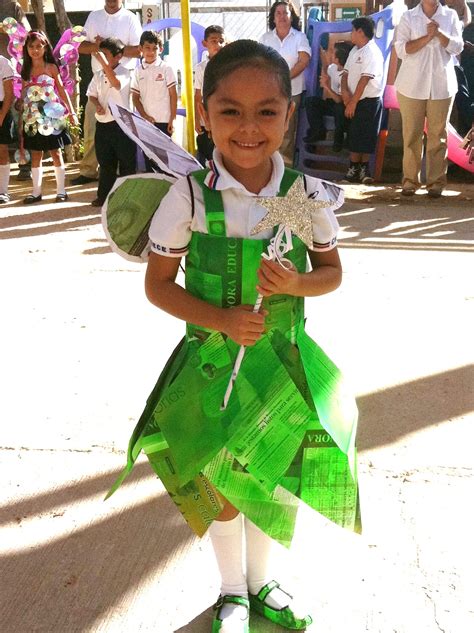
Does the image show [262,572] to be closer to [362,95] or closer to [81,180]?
[362,95]

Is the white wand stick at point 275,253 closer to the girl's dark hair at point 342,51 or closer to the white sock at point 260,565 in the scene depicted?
the white sock at point 260,565

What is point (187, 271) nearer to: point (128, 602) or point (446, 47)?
point (128, 602)

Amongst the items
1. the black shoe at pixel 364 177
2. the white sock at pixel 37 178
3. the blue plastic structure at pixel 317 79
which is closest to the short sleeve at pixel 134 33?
the white sock at pixel 37 178

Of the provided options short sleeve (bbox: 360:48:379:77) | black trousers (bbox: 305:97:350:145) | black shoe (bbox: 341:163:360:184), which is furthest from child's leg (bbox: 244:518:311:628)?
black trousers (bbox: 305:97:350:145)

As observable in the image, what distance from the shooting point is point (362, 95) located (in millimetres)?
8039

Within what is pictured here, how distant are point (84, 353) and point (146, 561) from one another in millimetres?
1599

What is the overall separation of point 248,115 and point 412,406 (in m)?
1.73

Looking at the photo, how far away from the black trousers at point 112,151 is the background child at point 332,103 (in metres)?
2.42

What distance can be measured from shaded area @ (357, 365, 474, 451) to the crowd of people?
3.63 metres

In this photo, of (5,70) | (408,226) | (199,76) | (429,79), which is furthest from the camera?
(199,76)

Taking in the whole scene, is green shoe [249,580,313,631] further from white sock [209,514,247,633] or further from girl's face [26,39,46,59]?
girl's face [26,39,46,59]

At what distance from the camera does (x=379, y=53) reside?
7.91m

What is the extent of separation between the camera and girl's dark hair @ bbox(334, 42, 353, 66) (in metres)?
8.45

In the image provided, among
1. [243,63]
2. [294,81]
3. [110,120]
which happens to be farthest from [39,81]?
[243,63]
